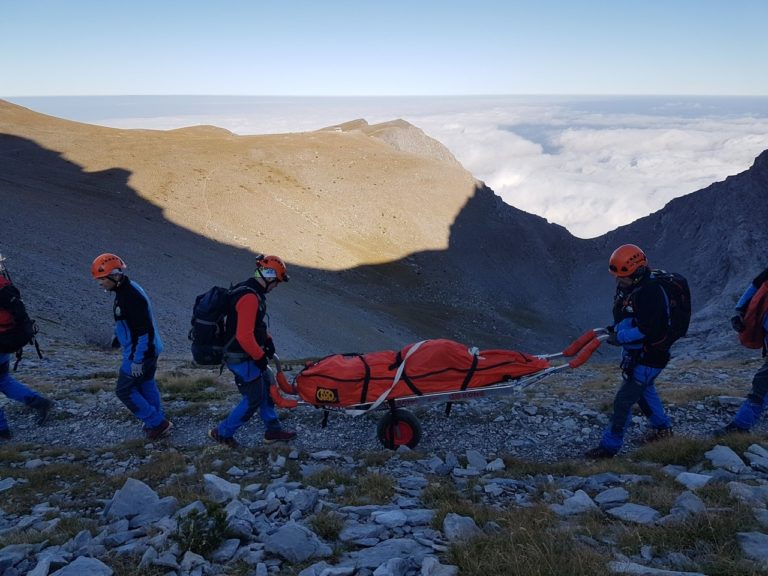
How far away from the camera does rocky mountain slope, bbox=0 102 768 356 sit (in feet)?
106

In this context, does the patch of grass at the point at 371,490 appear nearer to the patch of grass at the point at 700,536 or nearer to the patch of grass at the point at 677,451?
the patch of grass at the point at 700,536

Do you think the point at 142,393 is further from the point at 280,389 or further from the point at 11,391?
the point at 280,389

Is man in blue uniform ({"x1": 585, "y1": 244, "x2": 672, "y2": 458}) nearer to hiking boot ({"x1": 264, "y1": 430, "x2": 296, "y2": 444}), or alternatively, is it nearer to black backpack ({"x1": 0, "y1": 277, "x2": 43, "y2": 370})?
hiking boot ({"x1": 264, "y1": 430, "x2": 296, "y2": 444})

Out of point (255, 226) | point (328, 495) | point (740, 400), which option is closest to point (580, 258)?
point (255, 226)

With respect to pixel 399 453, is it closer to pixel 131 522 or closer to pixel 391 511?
pixel 391 511

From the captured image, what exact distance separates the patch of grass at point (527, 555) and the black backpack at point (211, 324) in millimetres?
4921

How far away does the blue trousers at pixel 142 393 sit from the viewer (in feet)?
28.7

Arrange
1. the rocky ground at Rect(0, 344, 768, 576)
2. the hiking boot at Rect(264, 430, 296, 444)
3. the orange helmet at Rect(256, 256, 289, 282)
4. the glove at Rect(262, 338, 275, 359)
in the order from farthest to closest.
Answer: the hiking boot at Rect(264, 430, 296, 444) → the glove at Rect(262, 338, 275, 359) → the orange helmet at Rect(256, 256, 289, 282) → the rocky ground at Rect(0, 344, 768, 576)

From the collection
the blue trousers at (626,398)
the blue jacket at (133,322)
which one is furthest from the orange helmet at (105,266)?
the blue trousers at (626,398)

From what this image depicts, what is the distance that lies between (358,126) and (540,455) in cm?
11071

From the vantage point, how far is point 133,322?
27.7ft

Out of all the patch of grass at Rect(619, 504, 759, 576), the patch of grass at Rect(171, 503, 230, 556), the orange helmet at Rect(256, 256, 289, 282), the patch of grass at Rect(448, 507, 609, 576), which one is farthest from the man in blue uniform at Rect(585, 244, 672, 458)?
the patch of grass at Rect(171, 503, 230, 556)

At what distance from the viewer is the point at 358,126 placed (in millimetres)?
→ 112438

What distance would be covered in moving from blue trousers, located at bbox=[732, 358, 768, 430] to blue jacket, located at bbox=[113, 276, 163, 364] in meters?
9.53
